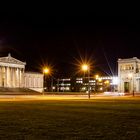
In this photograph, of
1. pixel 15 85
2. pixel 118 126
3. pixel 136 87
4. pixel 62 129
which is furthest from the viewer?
pixel 136 87

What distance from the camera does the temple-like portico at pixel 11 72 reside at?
157 meters

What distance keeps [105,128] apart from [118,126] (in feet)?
3.80

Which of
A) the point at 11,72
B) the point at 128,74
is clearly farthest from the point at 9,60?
the point at 128,74

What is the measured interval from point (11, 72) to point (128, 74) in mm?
56947

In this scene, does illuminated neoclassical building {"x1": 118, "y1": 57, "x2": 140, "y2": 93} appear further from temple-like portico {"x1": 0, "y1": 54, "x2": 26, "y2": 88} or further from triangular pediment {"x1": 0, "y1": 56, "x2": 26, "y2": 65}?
triangular pediment {"x1": 0, "y1": 56, "x2": 26, "y2": 65}

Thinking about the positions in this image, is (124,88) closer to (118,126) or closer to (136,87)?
(136,87)

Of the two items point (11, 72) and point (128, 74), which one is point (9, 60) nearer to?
point (11, 72)

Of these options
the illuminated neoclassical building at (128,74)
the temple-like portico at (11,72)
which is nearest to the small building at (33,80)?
the temple-like portico at (11,72)

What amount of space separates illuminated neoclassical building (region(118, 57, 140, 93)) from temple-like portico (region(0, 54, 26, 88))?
157 feet

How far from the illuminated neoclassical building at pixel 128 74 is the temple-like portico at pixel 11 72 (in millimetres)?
47880

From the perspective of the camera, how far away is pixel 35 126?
1895 centimetres

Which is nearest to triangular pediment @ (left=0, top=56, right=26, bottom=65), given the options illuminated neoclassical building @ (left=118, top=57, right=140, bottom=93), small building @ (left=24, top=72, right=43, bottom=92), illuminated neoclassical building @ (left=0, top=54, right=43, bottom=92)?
illuminated neoclassical building @ (left=0, top=54, right=43, bottom=92)

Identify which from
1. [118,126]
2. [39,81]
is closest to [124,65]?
[39,81]

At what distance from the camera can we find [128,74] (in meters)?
179
